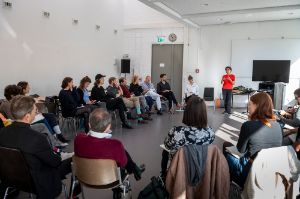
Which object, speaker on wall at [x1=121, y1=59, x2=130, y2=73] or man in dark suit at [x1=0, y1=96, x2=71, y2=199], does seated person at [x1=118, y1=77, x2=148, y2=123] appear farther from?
man in dark suit at [x1=0, y1=96, x2=71, y2=199]

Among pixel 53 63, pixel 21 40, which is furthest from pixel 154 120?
pixel 21 40

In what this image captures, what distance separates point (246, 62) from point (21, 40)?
7.63 metres

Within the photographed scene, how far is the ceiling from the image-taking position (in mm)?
6875

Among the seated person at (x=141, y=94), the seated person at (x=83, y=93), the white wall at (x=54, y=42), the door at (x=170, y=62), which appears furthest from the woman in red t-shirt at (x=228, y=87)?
the seated person at (x=83, y=93)

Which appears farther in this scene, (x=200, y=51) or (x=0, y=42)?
(x=200, y=51)

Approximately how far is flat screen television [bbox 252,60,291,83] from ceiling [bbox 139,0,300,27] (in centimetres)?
150

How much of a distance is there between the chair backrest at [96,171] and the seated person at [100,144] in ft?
0.14

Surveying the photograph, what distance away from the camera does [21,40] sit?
20.9 ft

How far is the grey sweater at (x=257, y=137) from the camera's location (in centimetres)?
252

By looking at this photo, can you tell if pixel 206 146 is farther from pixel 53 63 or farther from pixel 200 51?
pixel 200 51

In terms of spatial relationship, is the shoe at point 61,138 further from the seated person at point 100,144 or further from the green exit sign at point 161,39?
the green exit sign at point 161,39

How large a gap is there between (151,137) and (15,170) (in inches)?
143

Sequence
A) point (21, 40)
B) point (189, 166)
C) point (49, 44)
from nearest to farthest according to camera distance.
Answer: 1. point (189, 166)
2. point (21, 40)
3. point (49, 44)

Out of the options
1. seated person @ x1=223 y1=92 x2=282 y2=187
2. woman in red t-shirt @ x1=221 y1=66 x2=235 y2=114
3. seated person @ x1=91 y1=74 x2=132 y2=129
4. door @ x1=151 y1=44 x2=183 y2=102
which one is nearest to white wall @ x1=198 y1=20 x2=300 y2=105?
door @ x1=151 y1=44 x2=183 y2=102
